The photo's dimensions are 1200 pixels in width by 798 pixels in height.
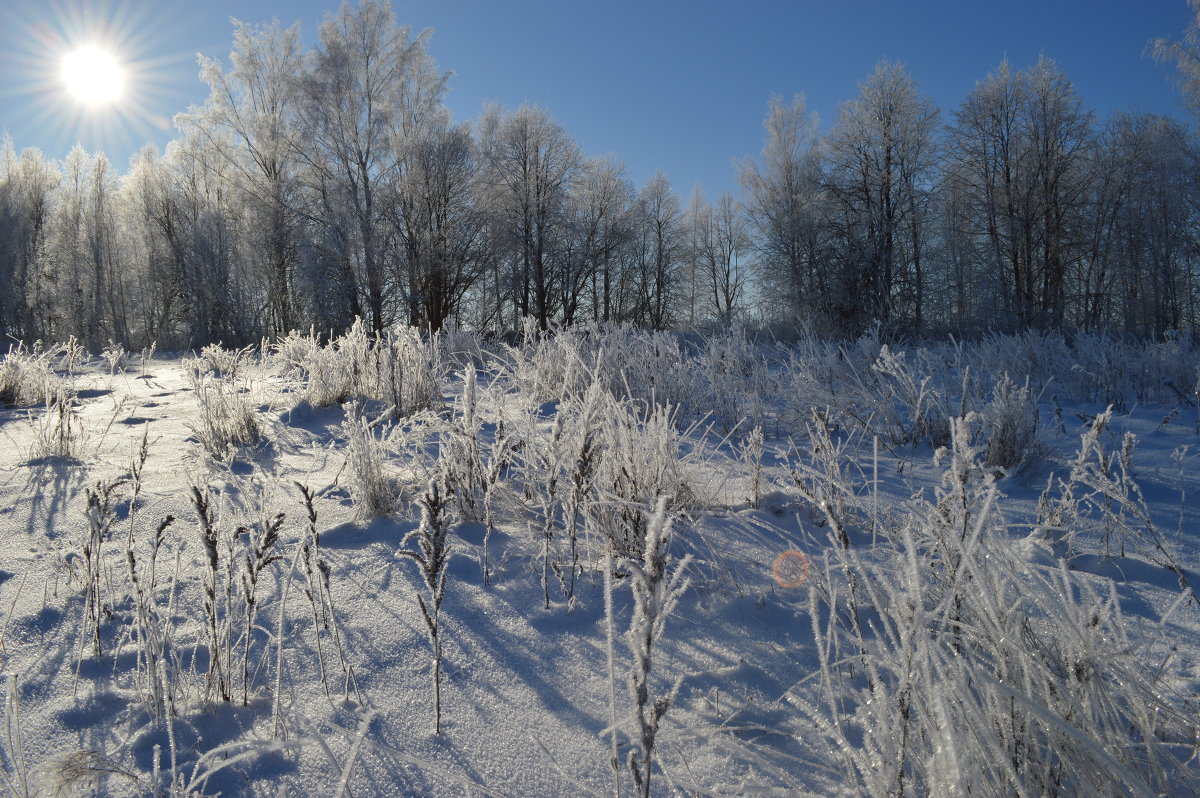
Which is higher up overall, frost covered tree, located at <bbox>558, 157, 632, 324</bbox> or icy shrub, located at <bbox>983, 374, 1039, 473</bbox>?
frost covered tree, located at <bbox>558, 157, 632, 324</bbox>

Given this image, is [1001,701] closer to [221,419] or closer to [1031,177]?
[221,419]

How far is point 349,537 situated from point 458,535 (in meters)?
0.39

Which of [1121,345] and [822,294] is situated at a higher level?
[822,294]

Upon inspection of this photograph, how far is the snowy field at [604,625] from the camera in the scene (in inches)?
31.8

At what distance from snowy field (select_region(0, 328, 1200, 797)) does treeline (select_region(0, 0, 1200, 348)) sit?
12956mm

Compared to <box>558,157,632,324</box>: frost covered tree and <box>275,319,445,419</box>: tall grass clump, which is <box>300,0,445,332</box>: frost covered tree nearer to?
<box>558,157,632,324</box>: frost covered tree

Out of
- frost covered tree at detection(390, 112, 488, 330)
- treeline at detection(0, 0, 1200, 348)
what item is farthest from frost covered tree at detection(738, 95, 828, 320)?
frost covered tree at detection(390, 112, 488, 330)

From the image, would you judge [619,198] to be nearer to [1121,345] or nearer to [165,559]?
[1121,345]

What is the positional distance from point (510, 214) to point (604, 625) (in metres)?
18.6

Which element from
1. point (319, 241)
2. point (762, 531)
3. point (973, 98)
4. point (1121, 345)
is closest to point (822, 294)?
point (973, 98)

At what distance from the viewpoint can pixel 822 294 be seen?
53.6 feet

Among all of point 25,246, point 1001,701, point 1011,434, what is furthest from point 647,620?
point 25,246

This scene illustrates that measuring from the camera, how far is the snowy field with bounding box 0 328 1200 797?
81cm

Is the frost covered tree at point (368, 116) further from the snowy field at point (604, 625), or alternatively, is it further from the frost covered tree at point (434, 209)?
the snowy field at point (604, 625)
